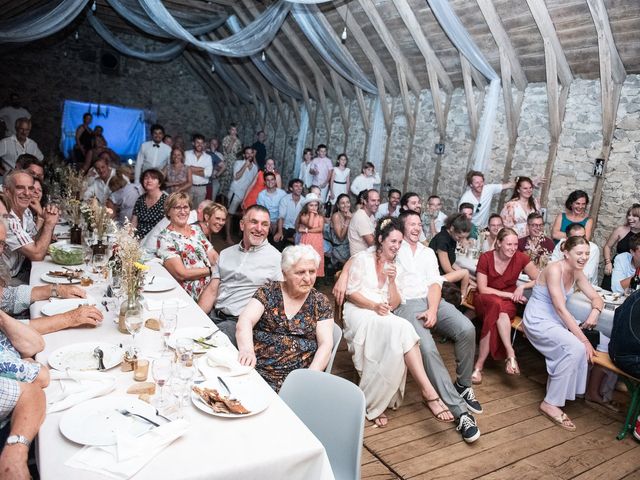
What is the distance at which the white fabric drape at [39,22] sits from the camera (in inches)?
282

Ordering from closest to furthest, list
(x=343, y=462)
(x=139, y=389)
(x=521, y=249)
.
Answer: (x=139, y=389), (x=343, y=462), (x=521, y=249)

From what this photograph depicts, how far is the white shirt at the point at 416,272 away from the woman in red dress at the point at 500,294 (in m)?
0.57

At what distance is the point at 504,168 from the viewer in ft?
22.8

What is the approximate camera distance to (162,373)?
190 centimetres

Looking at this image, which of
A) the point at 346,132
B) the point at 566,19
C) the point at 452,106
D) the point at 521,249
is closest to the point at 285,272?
the point at 521,249

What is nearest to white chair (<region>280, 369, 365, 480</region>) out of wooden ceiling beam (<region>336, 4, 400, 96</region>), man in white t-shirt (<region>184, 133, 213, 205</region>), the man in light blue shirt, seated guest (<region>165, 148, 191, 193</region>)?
the man in light blue shirt

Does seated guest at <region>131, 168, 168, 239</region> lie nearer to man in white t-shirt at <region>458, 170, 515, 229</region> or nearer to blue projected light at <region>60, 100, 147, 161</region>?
man in white t-shirt at <region>458, 170, 515, 229</region>

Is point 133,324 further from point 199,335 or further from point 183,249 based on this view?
point 183,249

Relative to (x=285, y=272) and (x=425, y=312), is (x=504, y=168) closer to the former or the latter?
(x=425, y=312)

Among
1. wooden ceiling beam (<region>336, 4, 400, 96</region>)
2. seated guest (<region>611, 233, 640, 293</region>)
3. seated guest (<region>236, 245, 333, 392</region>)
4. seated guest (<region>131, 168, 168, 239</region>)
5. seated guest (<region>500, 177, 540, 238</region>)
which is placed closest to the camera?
seated guest (<region>236, 245, 333, 392</region>)

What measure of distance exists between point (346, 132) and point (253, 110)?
180 inches

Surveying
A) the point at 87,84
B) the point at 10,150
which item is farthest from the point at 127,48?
the point at 10,150

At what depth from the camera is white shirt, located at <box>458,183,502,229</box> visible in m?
6.40

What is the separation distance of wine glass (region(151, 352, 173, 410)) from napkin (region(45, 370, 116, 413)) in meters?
0.16
